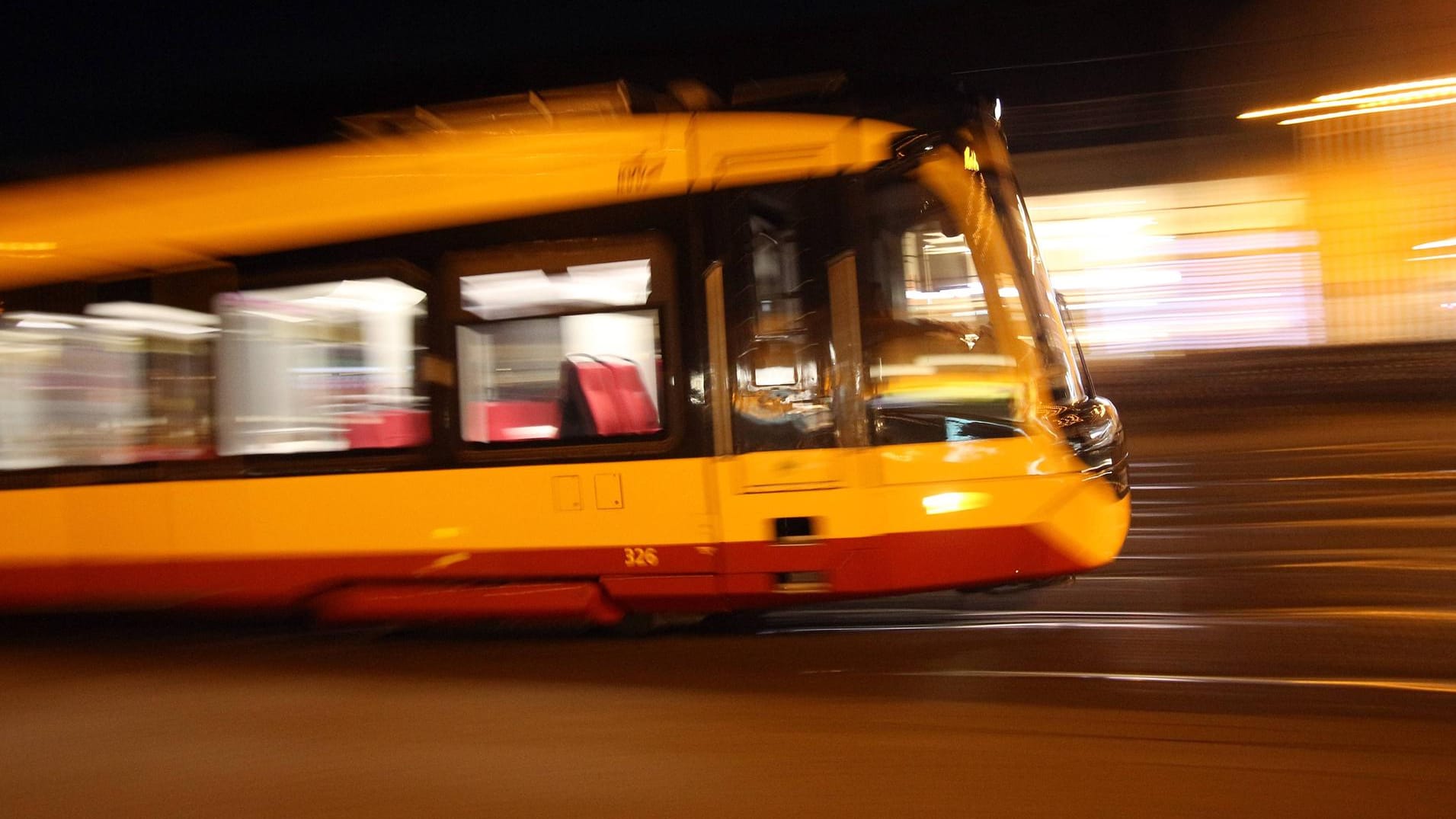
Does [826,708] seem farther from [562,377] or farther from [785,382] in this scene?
A: [562,377]

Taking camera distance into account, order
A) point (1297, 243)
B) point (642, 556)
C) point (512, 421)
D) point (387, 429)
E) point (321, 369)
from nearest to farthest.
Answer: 1. point (642, 556)
2. point (512, 421)
3. point (387, 429)
4. point (321, 369)
5. point (1297, 243)

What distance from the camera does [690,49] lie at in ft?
60.5

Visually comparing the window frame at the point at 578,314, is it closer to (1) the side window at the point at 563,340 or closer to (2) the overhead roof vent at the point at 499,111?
(1) the side window at the point at 563,340

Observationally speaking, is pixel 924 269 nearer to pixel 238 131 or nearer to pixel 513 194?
pixel 513 194

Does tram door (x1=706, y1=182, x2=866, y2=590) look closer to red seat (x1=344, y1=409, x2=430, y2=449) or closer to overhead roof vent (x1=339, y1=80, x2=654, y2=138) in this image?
overhead roof vent (x1=339, y1=80, x2=654, y2=138)

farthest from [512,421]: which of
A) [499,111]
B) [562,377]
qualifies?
[499,111]

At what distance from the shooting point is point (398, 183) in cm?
645

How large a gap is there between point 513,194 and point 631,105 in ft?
2.52

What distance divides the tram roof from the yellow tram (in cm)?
2

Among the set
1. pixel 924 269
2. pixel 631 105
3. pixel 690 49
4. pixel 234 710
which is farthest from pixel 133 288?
pixel 690 49

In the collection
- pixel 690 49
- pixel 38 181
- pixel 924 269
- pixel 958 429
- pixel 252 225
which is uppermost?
pixel 690 49

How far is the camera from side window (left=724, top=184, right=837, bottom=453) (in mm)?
5797

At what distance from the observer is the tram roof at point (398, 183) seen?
5.89m

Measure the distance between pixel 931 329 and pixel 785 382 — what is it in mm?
750
